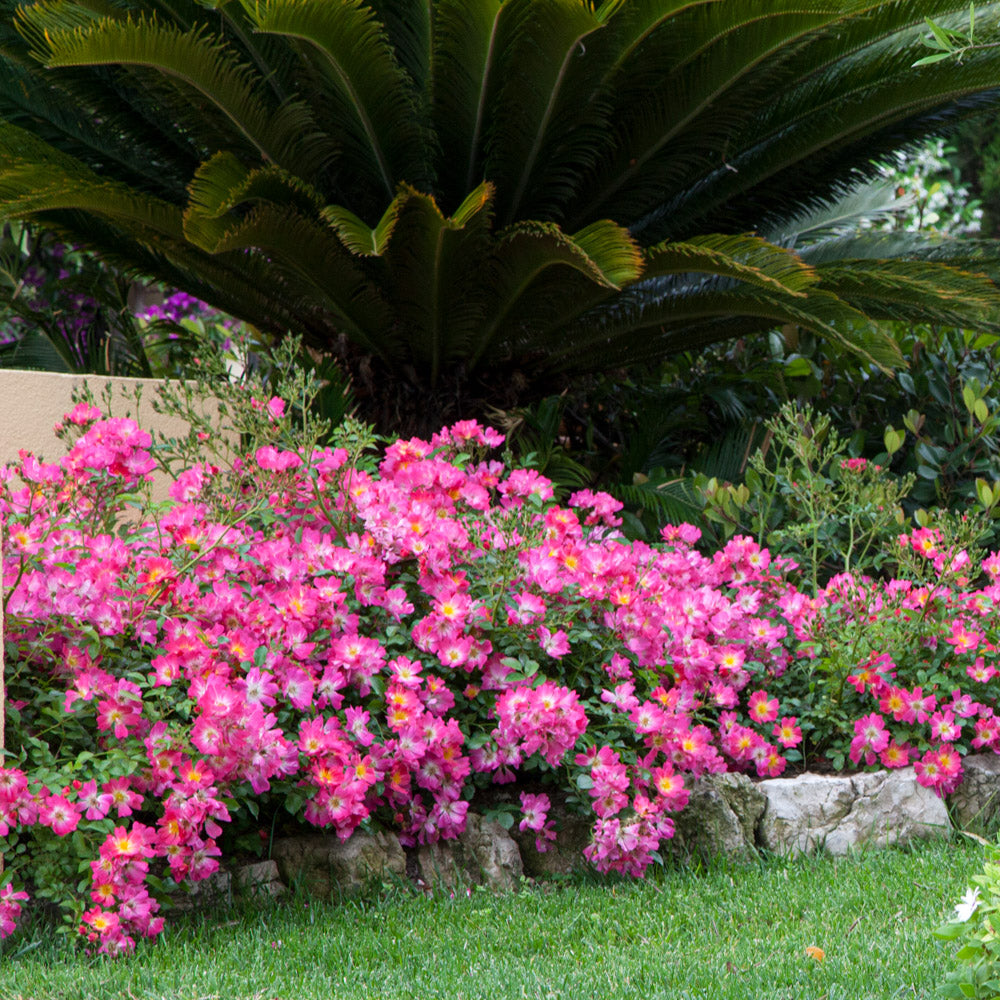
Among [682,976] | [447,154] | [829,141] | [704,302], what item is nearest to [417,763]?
[682,976]

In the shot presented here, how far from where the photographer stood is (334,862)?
2.63m

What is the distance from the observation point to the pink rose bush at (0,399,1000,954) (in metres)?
2.35

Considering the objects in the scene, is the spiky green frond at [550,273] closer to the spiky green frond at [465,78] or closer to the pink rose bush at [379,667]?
the spiky green frond at [465,78]

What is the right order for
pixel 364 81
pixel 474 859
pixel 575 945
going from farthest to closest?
pixel 364 81
pixel 474 859
pixel 575 945

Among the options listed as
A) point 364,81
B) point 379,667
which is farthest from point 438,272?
point 379,667

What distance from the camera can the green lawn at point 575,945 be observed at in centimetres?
205

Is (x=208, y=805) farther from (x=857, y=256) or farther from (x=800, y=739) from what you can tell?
(x=857, y=256)

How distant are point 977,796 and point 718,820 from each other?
803mm

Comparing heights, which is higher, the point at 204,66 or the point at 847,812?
the point at 204,66

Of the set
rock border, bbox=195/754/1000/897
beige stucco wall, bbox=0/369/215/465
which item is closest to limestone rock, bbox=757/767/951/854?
rock border, bbox=195/754/1000/897

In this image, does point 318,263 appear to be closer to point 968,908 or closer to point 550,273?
point 550,273

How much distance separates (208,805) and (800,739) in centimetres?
154

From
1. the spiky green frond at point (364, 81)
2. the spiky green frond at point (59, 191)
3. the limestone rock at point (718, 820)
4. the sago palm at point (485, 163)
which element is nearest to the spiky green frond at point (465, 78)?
the sago palm at point (485, 163)

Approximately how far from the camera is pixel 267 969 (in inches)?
84.8
